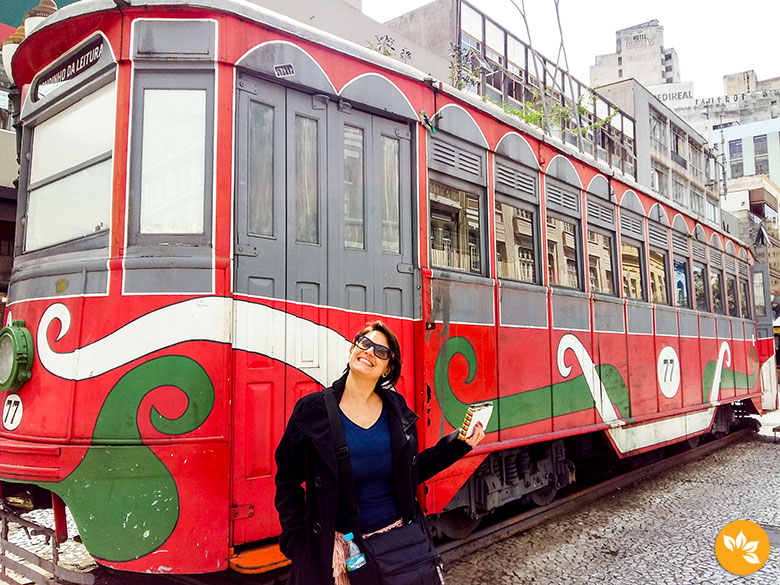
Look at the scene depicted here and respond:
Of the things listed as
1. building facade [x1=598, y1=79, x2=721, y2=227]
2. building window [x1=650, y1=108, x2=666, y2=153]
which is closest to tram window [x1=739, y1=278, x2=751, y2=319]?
building facade [x1=598, y1=79, x2=721, y2=227]

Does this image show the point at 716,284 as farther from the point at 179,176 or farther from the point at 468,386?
the point at 179,176

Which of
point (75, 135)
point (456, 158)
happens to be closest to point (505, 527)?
point (456, 158)

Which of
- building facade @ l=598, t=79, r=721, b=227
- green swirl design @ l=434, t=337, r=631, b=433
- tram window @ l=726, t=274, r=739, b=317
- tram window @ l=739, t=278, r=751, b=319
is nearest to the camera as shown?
green swirl design @ l=434, t=337, r=631, b=433

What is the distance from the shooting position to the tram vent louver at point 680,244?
8.58 metres

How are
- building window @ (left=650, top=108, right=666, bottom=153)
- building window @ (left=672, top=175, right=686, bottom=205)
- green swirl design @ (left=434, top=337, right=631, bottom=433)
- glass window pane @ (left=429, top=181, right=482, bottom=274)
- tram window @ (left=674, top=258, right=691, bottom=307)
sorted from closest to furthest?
1. green swirl design @ (left=434, top=337, right=631, bottom=433)
2. glass window pane @ (left=429, top=181, right=482, bottom=274)
3. tram window @ (left=674, top=258, right=691, bottom=307)
4. building window @ (left=650, top=108, right=666, bottom=153)
5. building window @ (left=672, top=175, right=686, bottom=205)

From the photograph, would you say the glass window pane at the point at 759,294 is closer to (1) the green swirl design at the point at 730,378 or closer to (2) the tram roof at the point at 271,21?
(1) the green swirl design at the point at 730,378

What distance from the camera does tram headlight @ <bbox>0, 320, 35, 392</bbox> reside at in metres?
3.55

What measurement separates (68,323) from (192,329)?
0.72 m

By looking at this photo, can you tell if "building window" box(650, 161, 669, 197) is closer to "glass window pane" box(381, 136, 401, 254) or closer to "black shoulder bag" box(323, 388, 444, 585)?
"glass window pane" box(381, 136, 401, 254)

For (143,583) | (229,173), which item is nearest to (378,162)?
(229,173)

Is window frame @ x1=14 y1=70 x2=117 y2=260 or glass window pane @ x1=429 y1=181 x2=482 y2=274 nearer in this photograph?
window frame @ x1=14 y1=70 x2=117 y2=260

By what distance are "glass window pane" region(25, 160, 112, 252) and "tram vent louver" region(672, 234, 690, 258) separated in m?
7.33

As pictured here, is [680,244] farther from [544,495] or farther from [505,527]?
[505,527]

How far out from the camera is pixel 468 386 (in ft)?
15.4
